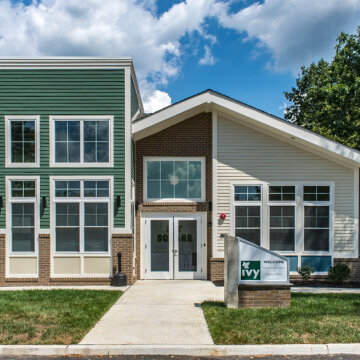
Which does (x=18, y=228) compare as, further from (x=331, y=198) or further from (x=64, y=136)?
(x=331, y=198)

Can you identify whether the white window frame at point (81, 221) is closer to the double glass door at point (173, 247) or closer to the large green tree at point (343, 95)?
the double glass door at point (173, 247)

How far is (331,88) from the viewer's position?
18.2 meters

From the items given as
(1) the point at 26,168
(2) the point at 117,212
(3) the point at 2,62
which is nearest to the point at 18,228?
(1) the point at 26,168

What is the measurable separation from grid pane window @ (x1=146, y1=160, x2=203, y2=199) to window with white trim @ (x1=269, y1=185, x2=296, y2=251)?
97.5 inches

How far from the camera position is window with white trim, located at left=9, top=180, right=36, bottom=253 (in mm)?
11961

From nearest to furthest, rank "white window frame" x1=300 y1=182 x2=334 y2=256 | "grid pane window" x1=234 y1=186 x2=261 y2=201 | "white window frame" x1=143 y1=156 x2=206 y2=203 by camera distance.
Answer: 1. "white window frame" x1=300 y1=182 x2=334 y2=256
2. "grid pane window" x1=234 y1=186 x2=261 y2=201
3. "white window frame" x1=143 y1=156 x2=206 y2=203

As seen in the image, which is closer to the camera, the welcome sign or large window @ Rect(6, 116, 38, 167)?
the welcome sign

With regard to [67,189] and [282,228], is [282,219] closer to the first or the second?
[282,228]

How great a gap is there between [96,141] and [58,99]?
172cm

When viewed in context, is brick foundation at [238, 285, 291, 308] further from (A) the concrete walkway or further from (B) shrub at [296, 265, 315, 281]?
(B) shrub at [296, 265, 315, 281]

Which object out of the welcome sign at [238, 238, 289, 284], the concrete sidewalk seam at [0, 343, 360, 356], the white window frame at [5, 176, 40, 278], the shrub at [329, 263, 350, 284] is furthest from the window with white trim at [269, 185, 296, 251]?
the white window frame at [5, 176, 40, 278]

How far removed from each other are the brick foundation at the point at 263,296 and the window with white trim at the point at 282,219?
4.47m

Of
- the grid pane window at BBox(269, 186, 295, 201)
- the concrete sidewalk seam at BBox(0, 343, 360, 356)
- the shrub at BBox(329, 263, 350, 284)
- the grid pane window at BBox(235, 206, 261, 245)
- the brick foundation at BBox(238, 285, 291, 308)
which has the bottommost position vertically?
the shrub at BBox(329, 263, 350, 284)

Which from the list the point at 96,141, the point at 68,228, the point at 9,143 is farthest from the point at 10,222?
the point at 96,141
